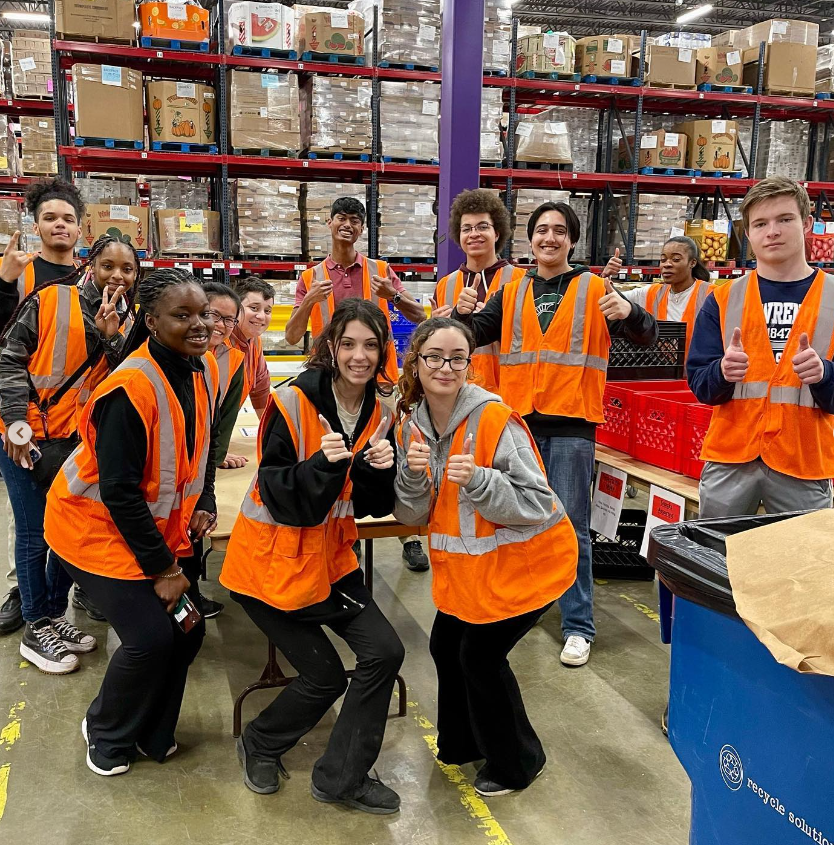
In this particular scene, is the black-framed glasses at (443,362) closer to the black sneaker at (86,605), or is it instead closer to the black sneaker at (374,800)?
the black sneaker at (374,800)

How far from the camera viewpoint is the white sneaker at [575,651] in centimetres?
378

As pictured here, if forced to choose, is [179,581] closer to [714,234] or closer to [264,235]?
[264,235]

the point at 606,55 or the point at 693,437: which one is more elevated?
the point at 606,55

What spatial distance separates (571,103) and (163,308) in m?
8.06

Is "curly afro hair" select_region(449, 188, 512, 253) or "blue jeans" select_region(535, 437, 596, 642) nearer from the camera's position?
"blue jeans" select_region(535, 437, 596, 642)

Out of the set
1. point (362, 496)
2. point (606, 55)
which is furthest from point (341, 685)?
point (606, 55)

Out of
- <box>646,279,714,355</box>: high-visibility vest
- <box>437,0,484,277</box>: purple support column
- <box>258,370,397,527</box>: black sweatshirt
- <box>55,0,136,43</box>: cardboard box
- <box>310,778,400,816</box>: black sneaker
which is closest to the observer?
<box>258,370,397,527</box>: black sweatshirt

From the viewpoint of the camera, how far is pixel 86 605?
434 centimetres

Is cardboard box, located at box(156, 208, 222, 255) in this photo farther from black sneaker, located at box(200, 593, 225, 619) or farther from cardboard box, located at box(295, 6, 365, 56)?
black sneaker, located at box(200, 593, 225, 619)

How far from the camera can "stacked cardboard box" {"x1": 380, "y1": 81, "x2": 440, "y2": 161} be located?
7.84 metres

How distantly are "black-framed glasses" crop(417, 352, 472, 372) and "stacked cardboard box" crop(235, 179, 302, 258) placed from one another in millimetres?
5549

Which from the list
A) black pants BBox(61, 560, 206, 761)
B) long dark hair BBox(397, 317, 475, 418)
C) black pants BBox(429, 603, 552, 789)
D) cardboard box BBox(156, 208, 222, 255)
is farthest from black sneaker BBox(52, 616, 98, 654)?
cardboard box BBox(156, 208, 222, 255)

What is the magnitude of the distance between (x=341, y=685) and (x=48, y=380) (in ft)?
6.56

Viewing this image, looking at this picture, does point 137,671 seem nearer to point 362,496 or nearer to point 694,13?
point 362,496
